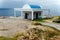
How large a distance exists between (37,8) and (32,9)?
2.36m

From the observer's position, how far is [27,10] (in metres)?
37.0

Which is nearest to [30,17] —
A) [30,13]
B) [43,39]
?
[30,13]

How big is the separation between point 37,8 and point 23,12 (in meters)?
2.82

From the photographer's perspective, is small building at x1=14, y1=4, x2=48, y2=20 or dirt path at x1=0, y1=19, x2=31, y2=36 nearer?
dirt path at x1=0, y1=19, x2=31, y2=36


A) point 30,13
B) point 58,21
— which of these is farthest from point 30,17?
point 58,21

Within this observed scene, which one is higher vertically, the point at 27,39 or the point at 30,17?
the point at 27,39

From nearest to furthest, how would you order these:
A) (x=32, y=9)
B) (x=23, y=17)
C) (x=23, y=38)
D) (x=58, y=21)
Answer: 1. (x=23, y=38)
2. (x=58, y=21)
3. (x=32, y=9)
4. (x=23, y=17)

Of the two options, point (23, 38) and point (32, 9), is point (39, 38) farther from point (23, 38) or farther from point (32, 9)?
point (32, 9)

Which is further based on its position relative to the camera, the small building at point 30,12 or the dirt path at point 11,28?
the small building at point 30,12

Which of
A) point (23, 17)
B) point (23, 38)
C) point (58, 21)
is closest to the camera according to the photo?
point (23, 38)

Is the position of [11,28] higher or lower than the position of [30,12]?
lower

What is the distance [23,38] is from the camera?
518 inches

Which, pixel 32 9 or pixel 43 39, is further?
pixel 32 9

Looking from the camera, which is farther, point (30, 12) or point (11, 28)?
point (30, 12)
